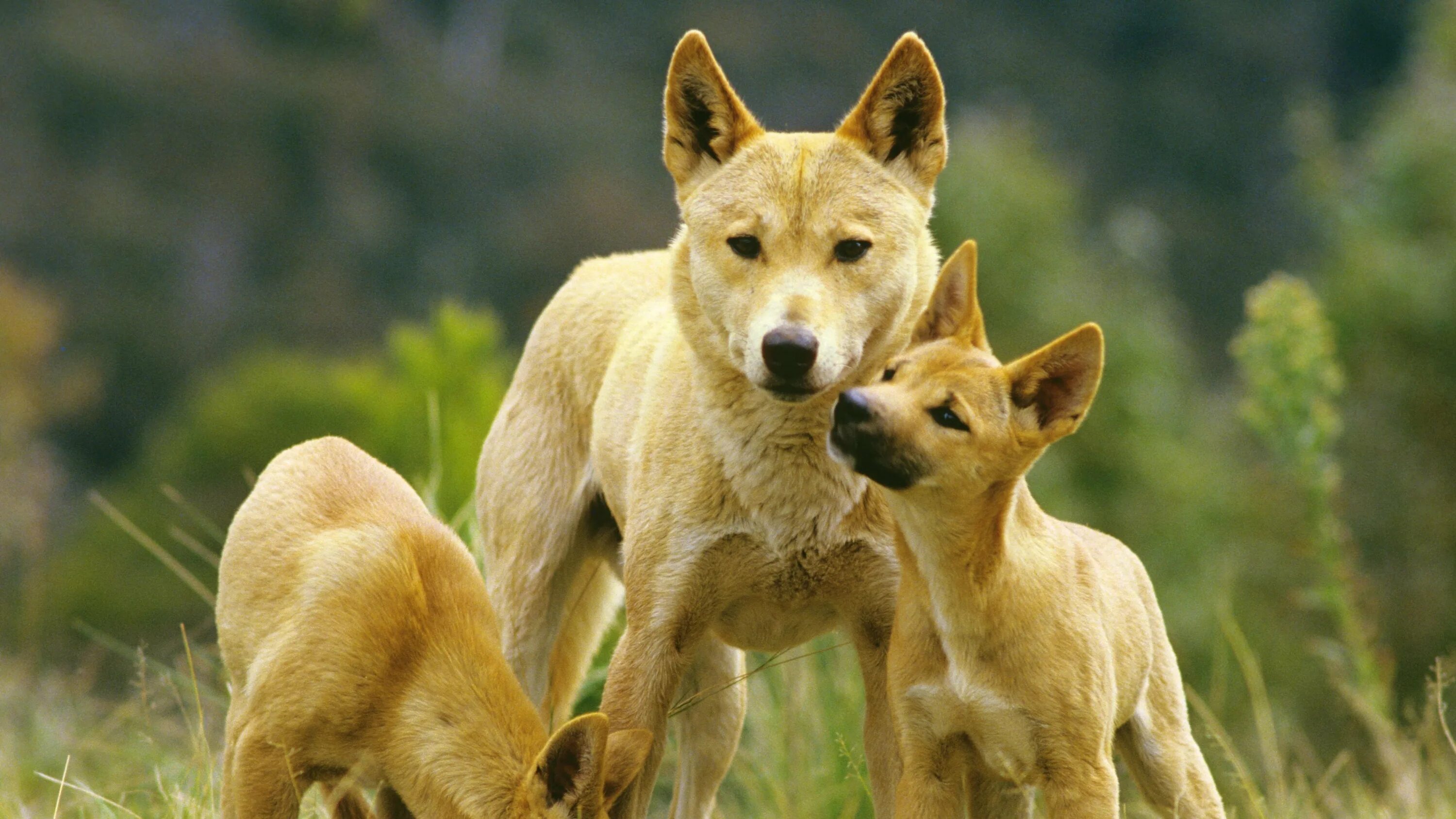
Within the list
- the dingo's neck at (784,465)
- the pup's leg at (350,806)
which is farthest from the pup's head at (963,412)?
the pup's leg at (350,806)

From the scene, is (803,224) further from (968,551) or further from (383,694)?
(383,694)

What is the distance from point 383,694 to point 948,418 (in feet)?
5.96

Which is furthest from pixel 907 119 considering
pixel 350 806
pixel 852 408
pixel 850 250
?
pixel 350 806

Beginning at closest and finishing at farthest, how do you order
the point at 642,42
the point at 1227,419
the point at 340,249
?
the point at 1227,419
the point at 340,249
the point at 642,42

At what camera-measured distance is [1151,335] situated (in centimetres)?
2969

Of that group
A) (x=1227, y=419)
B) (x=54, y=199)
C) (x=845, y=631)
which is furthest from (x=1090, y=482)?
(x=54, y=199)

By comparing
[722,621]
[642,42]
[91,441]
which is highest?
[722,621]

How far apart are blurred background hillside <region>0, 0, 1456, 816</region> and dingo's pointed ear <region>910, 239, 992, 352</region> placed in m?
2.06

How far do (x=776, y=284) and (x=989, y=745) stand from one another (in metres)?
1.45

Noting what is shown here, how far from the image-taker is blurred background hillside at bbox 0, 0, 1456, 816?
977cm

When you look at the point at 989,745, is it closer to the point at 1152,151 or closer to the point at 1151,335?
the point at 1151,335

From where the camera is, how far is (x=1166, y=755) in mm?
5473

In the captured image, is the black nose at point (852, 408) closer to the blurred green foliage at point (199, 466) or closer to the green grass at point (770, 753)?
the green grass at point (770, 753)

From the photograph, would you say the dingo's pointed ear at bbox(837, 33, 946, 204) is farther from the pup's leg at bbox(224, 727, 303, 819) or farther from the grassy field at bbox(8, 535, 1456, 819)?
the pup's leg at bbox(224, 727, 303, 819)
